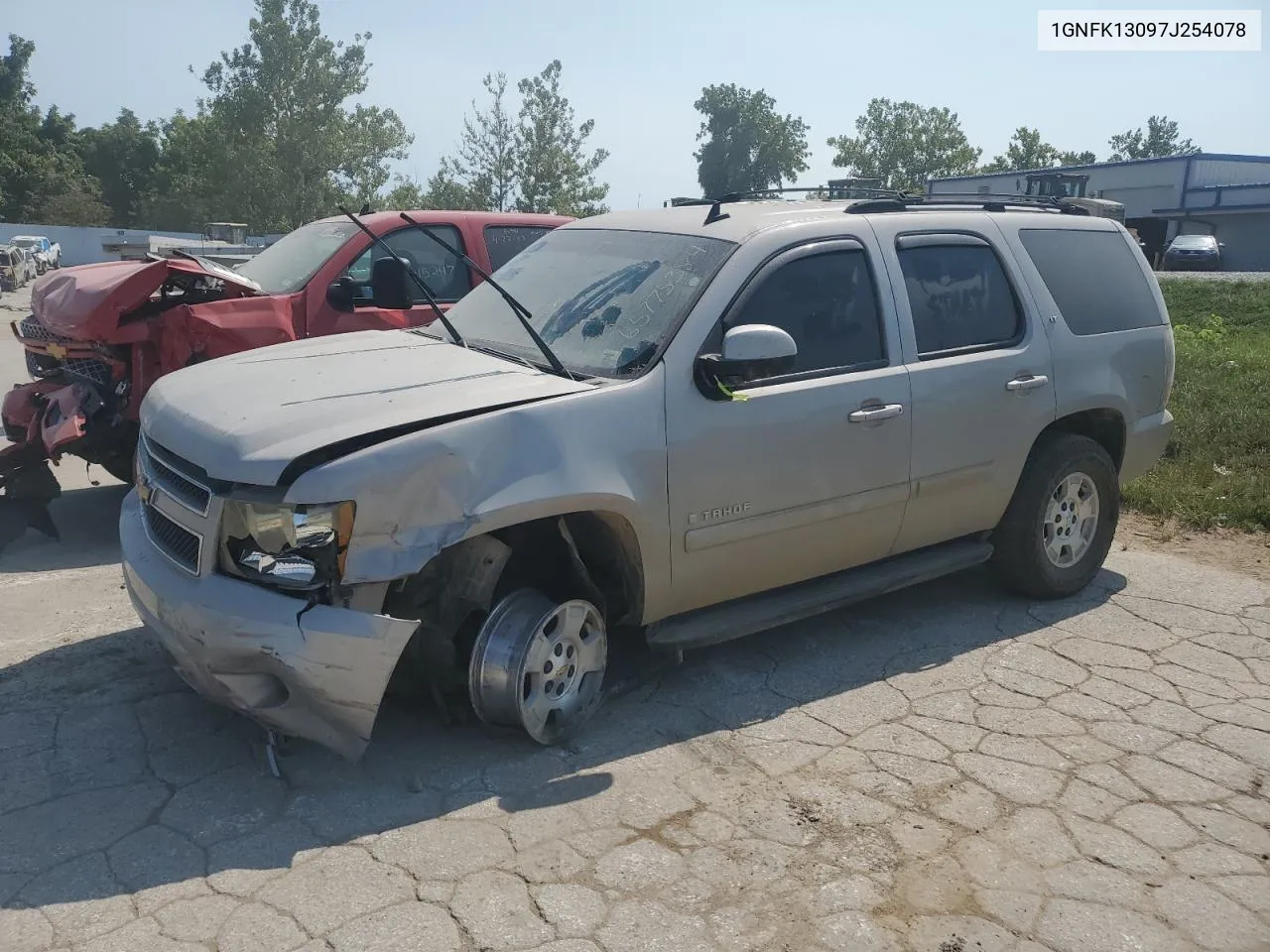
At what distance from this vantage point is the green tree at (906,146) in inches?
3000

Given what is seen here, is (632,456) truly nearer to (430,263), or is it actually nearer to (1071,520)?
(1071,520)

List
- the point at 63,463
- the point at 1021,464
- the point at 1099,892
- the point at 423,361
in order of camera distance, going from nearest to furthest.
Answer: the point at 1099,892 → the point at 423,361 → the point at 1021,464 → the point at 63,463

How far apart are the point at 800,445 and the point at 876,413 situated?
0.44m

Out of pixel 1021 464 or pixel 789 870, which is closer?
pixel 789 870

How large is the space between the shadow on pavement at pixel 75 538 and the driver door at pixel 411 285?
1.74 m

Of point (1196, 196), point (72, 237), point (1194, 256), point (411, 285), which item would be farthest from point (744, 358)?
point (72, 237)

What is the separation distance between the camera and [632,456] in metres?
3.80

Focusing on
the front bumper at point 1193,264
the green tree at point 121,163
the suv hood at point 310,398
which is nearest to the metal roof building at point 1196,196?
the front bumper at point 1193,264

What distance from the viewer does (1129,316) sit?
5695 mm

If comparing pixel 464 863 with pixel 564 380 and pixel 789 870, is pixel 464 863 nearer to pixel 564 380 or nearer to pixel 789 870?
pixel 789 870

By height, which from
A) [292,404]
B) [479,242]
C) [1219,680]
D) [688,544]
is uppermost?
[479,242]

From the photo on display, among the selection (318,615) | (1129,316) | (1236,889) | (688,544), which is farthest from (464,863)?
(1129,316)

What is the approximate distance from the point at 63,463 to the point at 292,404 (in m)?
5.59

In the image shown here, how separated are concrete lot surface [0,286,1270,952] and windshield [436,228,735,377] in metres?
1.41
